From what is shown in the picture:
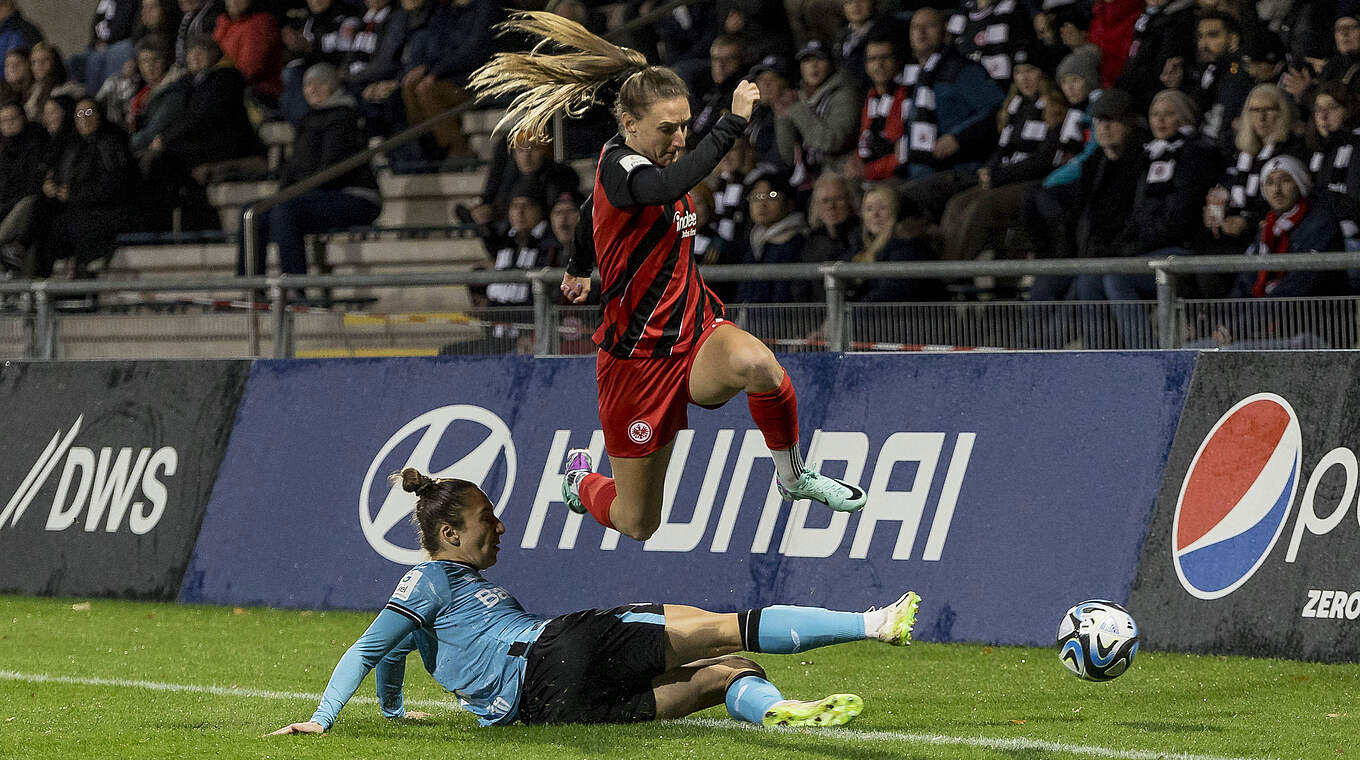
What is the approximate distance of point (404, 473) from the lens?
6.90 metres

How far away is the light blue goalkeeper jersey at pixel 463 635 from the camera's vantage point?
22.4ft

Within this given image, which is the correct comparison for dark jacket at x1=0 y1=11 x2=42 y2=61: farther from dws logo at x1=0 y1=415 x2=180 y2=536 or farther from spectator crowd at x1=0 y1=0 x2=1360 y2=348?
dws logo at x1=0 y1=415 x2=180 y2=536

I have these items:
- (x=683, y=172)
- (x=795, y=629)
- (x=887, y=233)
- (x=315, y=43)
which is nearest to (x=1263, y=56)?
(x=887, y=233)

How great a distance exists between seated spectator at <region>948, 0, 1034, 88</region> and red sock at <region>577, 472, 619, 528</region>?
6556 mm

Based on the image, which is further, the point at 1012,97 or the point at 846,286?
the point at 1012,97

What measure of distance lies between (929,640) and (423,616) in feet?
11.4

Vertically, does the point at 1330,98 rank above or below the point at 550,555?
above

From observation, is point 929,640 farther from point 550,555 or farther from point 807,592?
point 550,555

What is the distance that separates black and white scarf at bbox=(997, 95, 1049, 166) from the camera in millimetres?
12703

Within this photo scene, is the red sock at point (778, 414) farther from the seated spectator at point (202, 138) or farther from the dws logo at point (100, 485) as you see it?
the seated spectator at point (202, 138)

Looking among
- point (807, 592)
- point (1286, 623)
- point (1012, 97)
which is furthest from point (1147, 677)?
point (1012, 97)

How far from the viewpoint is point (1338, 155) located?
35.8ft

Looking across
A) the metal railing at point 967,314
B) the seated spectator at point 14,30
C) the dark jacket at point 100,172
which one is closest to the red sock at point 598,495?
the metal railing at point 967,314

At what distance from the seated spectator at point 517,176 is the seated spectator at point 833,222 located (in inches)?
93.2
